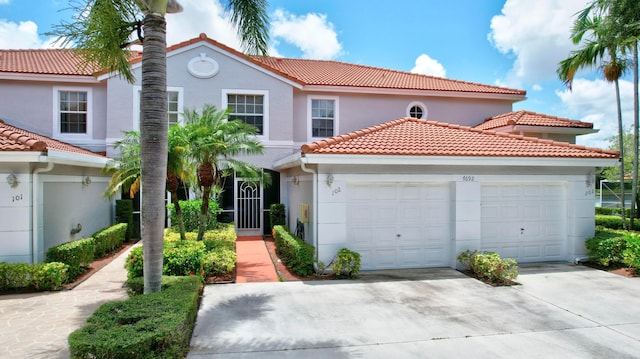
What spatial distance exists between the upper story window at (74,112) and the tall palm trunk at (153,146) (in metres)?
11.9

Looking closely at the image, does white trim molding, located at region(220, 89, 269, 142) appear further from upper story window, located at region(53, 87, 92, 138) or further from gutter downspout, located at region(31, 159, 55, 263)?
gutter downspout, located at region(31, 159, 55, 263)

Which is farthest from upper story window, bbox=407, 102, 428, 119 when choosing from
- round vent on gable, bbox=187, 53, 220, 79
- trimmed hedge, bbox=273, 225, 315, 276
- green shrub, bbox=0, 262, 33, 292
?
green shrub, bbox=0, 262, 33, 292

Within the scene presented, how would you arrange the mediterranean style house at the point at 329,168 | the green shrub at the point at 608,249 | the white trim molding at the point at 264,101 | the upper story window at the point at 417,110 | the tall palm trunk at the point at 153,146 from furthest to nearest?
the upper story window at the point at 417,110
the white trim molding at the point at 264,101
the green shrub at the point at 608,249
the mediterranean style house at the point at 329,168
the tall palm trunk at the point at 153,146

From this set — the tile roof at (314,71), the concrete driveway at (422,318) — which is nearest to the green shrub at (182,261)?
the concrete driveway at (422,318)

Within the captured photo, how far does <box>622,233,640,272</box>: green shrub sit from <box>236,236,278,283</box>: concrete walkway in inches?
378

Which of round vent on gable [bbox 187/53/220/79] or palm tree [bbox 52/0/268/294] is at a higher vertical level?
round vent on gable [bbox 187/53/220/79]

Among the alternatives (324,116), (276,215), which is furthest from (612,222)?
(276,215)

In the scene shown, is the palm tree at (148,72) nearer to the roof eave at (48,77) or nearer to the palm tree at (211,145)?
the palm tree at (211,145)

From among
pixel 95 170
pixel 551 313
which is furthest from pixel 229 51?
pixel 551 313

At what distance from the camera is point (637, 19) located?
13.4 metres

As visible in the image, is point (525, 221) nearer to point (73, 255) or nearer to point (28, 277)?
point (73, 255)

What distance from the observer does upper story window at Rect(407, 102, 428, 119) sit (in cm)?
1974

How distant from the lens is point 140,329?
5.44 meters

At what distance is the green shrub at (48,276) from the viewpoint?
9039mm
